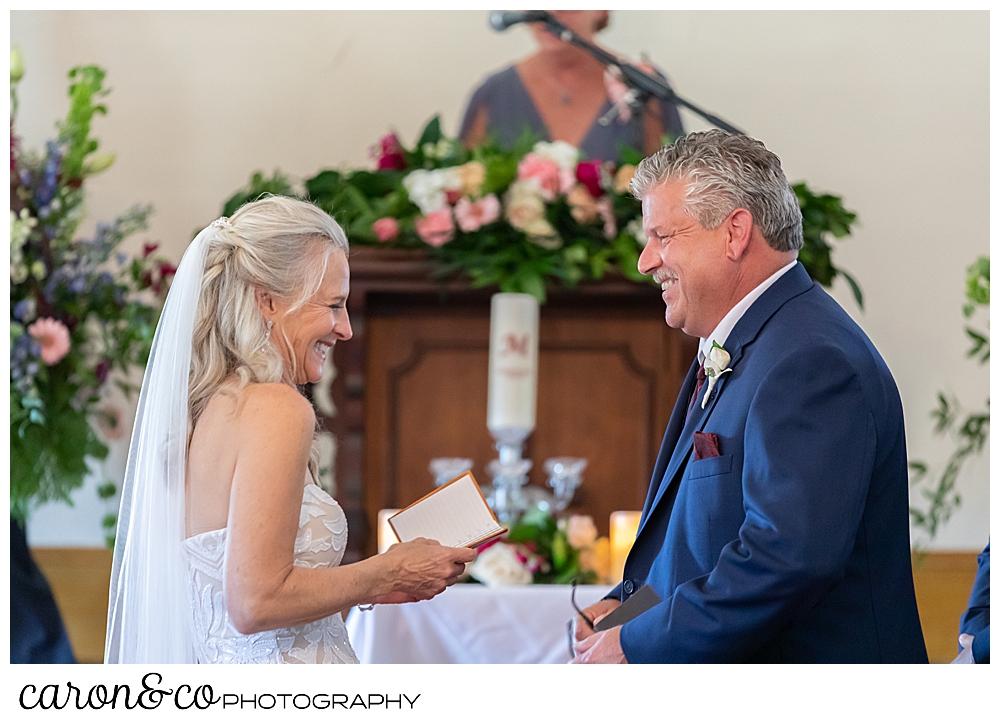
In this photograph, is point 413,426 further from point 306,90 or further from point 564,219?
point 306,90

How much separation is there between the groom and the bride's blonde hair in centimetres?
66

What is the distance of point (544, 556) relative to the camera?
10.5 feet

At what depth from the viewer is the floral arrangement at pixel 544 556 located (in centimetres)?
307

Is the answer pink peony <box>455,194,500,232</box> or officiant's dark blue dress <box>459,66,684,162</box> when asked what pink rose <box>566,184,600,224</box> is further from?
officiant's dark blue dress <box>459,66,684,162</box>

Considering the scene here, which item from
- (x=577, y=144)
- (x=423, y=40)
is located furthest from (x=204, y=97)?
(x=577, y=144)

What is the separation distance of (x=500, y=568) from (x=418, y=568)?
1120mm

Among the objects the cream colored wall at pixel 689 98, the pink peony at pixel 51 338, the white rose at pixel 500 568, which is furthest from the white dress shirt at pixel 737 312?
the cream colored wall at pixel 689 98

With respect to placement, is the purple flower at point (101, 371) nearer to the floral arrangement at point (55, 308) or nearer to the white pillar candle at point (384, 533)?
the floral arrangement at point (55, 308)

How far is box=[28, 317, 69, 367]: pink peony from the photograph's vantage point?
3371mm

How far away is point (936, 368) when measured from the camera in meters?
4.86

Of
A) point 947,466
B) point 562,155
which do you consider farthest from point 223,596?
point 947,466

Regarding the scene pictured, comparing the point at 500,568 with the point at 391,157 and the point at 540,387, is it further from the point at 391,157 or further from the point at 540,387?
the point at 391,157

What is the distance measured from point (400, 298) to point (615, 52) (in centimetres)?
221

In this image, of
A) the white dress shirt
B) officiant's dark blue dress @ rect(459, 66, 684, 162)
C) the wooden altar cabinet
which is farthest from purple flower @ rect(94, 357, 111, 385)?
the white dress shirt
